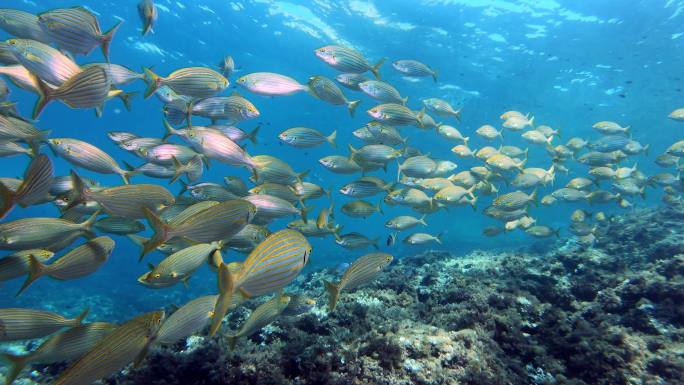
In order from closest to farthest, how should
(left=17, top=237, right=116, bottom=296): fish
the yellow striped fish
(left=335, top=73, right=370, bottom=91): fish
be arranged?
the yellow striped fish
(left=17, top=237, right=116, bottom=296): fish
(left=335, top=73, right=370, bottom=91): fish

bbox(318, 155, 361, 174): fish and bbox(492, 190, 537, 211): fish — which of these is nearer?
bbox(318, 155, 361, 174): fish

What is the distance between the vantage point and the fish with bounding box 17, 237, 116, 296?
125 inches

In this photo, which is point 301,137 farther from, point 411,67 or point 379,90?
point 411,67

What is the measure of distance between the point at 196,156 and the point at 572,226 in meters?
12.3

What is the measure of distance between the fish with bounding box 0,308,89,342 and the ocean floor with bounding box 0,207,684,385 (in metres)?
1.05

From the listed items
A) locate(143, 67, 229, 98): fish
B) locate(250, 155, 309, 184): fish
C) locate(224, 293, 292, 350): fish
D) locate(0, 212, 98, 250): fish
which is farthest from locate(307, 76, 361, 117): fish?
locate(0, 212, 98, 250): fish

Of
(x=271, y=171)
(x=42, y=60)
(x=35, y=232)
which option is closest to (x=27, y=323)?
(x=35, y=232)

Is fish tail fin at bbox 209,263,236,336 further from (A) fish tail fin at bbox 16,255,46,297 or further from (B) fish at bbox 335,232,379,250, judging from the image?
(B) fish at bbox 335,232,379,250

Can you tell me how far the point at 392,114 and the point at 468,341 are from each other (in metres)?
4.51

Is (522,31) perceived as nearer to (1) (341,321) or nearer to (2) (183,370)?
(1) (341,321)

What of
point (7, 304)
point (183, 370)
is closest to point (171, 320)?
point (183, 370)

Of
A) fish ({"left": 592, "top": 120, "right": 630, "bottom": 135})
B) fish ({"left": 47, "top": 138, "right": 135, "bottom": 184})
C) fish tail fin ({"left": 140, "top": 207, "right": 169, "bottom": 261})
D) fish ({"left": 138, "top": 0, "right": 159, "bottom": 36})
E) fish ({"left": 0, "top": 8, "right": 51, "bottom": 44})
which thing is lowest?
fish ({"left": 47, "top": 138, "right": 135, "bottom": 184})

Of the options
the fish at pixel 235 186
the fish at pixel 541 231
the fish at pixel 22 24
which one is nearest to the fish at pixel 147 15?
the fish at pixel 22 24

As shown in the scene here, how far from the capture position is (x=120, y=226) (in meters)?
5.02
